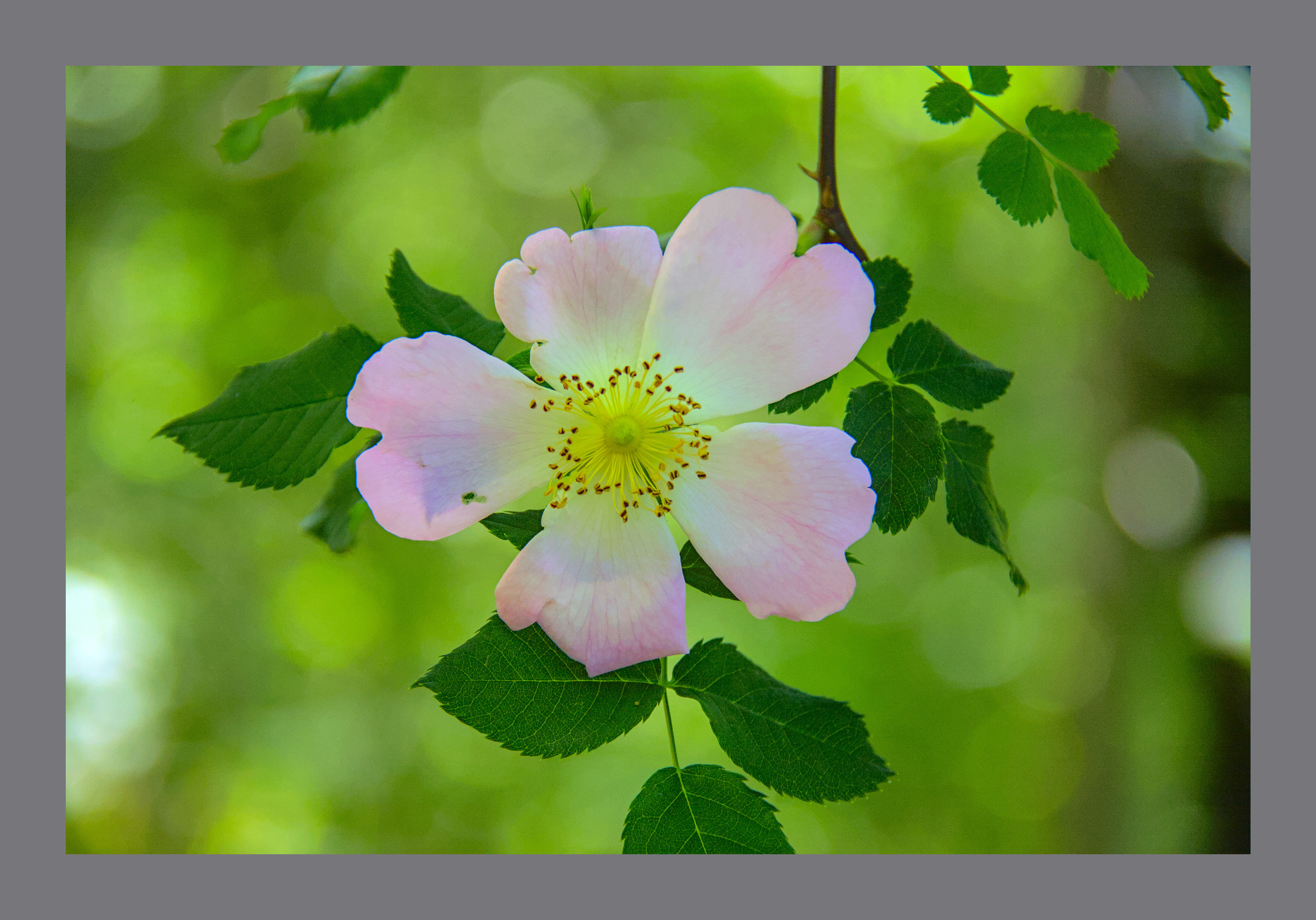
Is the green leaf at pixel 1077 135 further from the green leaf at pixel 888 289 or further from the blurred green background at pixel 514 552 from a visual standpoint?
the blurred green background at pixel 514 552

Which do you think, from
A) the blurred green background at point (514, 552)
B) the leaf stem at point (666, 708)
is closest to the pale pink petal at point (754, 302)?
the leaf stem at point (666, 708)

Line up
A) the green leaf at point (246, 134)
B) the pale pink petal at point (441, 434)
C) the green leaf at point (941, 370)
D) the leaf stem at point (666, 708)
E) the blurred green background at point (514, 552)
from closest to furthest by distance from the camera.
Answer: the pale pink petal at point (441, 434) → the leaf stem at point (666, 708) → the green leaf at point (941, 370) → the green leaf at point (246, 134) → the blurred green background at point (514, 552)

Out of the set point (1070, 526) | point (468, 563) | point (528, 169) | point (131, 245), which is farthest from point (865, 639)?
point (131, 245)

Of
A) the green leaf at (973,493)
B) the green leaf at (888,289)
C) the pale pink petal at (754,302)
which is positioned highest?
the green leaf at (888,289)

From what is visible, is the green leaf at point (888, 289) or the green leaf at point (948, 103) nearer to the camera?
the green leaf at point (888, 289)

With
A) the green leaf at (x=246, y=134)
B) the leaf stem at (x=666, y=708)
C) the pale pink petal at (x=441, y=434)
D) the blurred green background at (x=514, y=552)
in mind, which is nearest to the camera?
the pale pink petal at (x=441, y=434)

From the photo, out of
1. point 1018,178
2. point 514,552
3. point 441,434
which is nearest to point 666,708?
point 441,434

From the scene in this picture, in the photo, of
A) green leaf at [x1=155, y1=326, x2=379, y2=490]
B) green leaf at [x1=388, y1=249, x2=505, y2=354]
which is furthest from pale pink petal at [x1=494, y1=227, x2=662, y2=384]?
green leaf at [x1=155, y1=326, x2=379, y2=490]

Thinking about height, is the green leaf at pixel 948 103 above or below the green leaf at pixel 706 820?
above
